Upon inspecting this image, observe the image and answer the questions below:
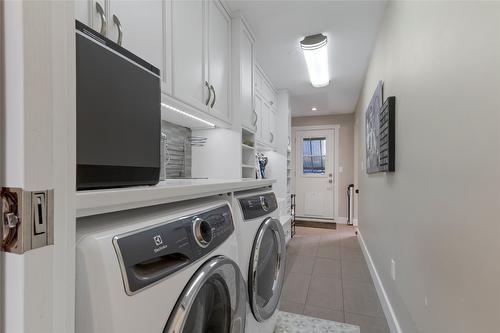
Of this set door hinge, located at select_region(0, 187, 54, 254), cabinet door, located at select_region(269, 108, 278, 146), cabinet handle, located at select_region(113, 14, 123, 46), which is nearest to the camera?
door hinge, located at select_region(0, 187, 54, 254)

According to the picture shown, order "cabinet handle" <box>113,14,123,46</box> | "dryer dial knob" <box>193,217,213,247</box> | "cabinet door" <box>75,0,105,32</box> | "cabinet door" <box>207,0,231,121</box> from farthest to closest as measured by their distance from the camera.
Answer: "cabinet door" <box>207,0,231,121</box> → "cabinet handle" <box>113,14,123,46</box> → "cabinet door" <box>75,0,105,32</box> → "dryer dial knob" <box>193,217,213,247</box>

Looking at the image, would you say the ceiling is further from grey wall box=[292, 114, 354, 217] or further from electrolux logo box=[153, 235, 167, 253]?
electrolux logo box=[153, 235, 167, 253]

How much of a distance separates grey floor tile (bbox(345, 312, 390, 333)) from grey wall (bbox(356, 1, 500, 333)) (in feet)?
0.76

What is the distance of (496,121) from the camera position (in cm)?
65

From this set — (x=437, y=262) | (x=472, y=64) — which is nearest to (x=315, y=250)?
(x=437, y=262)

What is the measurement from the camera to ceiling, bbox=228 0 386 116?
1.91m

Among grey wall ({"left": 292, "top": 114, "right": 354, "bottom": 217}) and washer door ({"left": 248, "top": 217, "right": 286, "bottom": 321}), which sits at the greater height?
grey wall ({"left": 292, "top": 114, "right": 354, "bottom": 217})

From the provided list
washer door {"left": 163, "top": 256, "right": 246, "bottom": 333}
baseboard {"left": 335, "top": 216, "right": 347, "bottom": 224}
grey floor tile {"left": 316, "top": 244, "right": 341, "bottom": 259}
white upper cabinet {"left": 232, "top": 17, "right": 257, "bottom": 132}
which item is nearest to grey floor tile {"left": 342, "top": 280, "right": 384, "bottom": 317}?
grey floor tile {"left": 316, "top": 244, "right": 341, "bottom": 259}

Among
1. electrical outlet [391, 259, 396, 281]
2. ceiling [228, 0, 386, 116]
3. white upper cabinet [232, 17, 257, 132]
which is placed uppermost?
ceiling [228, 0, 386, 116]

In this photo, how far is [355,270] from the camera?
107 inches

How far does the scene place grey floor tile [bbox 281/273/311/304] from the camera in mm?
2108

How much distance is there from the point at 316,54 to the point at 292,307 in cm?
237

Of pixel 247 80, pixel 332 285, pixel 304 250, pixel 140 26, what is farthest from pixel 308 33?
pixel 304 250

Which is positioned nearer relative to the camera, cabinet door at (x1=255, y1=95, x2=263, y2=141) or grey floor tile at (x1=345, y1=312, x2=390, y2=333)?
grey floor tile at (x1=345, y1=312, x2=390, y2=333)
